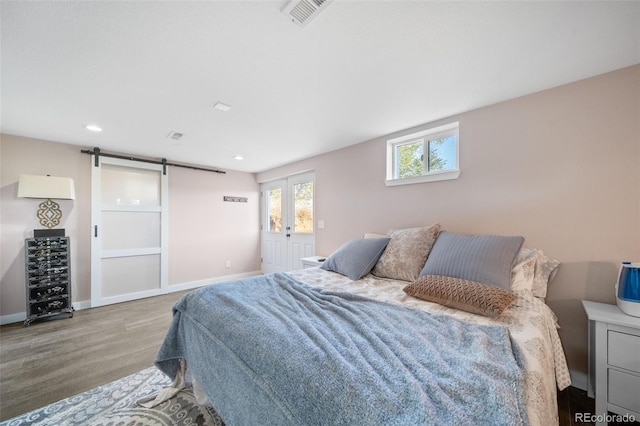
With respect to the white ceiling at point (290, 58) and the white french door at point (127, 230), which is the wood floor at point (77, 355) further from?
the white ceiling at point (290, 58)

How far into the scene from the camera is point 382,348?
A: 87 centimetres

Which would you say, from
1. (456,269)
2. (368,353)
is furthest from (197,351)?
(456,269)

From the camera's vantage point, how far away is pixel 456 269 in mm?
1658

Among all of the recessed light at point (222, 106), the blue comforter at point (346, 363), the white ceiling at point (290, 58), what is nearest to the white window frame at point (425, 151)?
the white ceiling at point (290, 58)

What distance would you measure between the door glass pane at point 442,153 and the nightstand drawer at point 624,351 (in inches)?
63.8

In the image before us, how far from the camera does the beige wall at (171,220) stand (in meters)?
2.86

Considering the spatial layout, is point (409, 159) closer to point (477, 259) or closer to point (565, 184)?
point (565, 184)

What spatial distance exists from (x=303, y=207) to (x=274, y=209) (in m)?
0.99

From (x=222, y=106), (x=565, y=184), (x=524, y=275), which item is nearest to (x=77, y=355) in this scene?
(x=222, y=106)

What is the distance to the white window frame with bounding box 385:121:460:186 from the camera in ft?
7.65

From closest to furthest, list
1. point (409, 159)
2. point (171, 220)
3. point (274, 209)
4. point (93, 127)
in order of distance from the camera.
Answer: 1. point (93, 127)
2. point (409, 159)
3. point (171, 220)
4. point (274, 209)

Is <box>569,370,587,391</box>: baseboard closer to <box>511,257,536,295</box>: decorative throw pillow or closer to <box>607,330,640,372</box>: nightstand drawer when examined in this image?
<box>607,330,640,372</box>: nightstand drawer

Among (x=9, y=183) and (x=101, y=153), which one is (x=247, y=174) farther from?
(x=9, y=183)

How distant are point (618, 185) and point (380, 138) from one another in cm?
200
